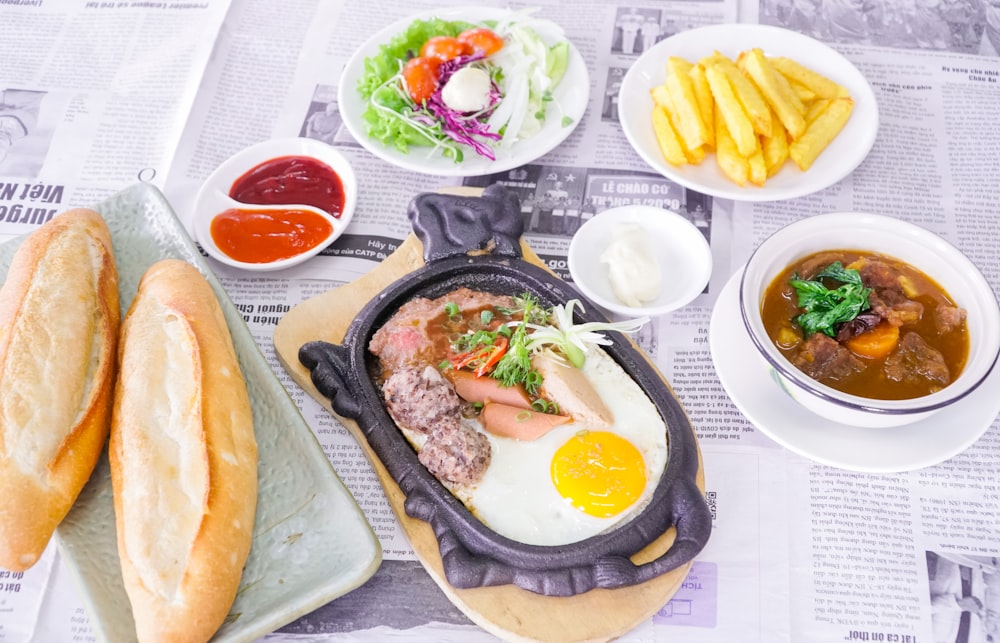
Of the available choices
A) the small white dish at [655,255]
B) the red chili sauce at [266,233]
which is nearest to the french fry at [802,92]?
the small white dish at [655,255]

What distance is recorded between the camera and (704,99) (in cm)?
309

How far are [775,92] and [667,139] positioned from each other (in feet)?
1.48

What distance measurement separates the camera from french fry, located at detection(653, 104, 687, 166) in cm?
299

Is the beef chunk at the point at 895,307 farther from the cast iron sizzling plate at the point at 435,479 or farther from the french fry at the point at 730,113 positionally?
the french fry at the point at 730,113

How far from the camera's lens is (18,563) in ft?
6.62

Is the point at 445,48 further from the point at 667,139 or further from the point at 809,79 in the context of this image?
the point at 809,79

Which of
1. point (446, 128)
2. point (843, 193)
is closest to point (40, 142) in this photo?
point (446, 128)

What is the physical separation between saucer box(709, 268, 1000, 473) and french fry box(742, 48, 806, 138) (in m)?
1.07

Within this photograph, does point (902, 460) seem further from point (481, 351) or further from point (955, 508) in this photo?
point (481, 351)

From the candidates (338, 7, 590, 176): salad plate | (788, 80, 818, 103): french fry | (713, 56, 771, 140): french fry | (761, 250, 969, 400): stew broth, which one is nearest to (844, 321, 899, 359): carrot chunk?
(761, 250, 969, 400): stew broth

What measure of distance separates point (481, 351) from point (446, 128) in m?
1.22

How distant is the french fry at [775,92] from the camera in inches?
117

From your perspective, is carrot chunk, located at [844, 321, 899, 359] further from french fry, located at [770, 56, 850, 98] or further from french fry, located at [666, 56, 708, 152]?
french fry, located at [770, 56, 850, 98]

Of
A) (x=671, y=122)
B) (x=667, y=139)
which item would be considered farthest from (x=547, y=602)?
(x=671, y=122)
